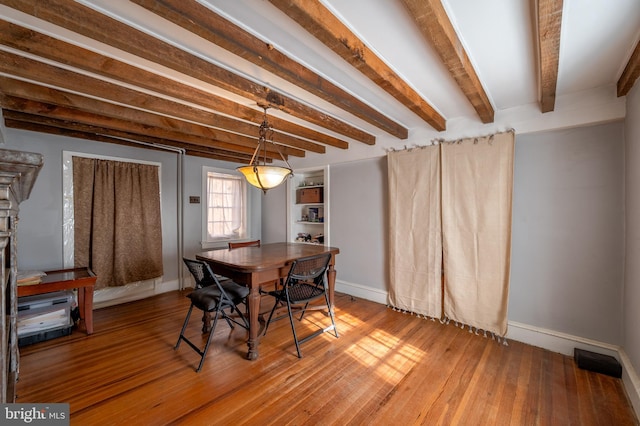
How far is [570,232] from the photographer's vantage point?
237 cm

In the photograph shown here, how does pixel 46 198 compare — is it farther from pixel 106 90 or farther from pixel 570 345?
pixel 570 345

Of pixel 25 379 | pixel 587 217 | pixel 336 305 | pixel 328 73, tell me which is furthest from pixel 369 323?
pixel 25 379

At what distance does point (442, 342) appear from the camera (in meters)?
2.59

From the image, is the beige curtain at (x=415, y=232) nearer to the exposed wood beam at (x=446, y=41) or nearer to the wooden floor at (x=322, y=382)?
the wooden floor at (x=322, y=382)

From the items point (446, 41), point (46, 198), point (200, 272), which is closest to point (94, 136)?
point (46, 198)

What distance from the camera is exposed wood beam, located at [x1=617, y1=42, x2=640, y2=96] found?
162 centimetres

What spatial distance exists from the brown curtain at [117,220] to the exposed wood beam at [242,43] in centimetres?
313

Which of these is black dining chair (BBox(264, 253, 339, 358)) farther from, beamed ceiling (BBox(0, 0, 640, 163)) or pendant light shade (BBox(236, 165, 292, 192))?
beamed ceiling (BBox(0, 0, 640, 163))

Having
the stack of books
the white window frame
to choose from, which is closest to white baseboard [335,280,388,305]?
the white window frame

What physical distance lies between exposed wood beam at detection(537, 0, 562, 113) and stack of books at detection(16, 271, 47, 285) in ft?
13.9

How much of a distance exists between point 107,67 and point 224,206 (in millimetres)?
3271

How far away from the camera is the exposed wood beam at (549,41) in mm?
1218

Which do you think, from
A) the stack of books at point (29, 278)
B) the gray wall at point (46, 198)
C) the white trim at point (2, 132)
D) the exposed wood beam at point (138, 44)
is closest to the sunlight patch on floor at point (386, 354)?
the exposed wood beam at point (138, 44)

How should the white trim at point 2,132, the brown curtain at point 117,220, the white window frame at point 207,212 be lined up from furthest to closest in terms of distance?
the white window frame at point 207,212 < the brown curtain at point 117,220 < the white trim at point 2,132
